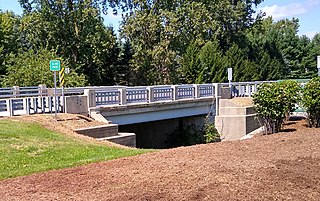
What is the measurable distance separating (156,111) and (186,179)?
15.1 m

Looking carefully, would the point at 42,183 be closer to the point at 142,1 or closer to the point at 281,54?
the point at 142,1

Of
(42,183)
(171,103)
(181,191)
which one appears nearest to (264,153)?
(181,191)

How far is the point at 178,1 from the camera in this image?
5016 centimetres

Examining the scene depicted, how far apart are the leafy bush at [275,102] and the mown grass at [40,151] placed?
7010 millimetres

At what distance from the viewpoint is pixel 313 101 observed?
1723 centimetres

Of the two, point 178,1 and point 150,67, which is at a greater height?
point 178,1

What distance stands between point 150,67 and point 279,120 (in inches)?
1126

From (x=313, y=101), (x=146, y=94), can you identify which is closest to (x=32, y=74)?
(x=146, y=94)

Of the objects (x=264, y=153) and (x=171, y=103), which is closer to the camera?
(x=264, y=153)

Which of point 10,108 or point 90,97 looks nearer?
point 10,108

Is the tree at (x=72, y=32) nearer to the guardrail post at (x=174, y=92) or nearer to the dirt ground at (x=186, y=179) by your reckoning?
the guardrail post at (x=174, y=92)

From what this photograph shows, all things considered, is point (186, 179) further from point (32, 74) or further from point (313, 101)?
point (32, 74)

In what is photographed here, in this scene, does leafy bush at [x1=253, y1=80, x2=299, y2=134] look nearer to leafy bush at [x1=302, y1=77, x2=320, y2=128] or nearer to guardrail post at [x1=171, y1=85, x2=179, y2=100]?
leafy bush at [x1=302, y1=77, x2=320, y2=128]

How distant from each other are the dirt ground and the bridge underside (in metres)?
9.79
